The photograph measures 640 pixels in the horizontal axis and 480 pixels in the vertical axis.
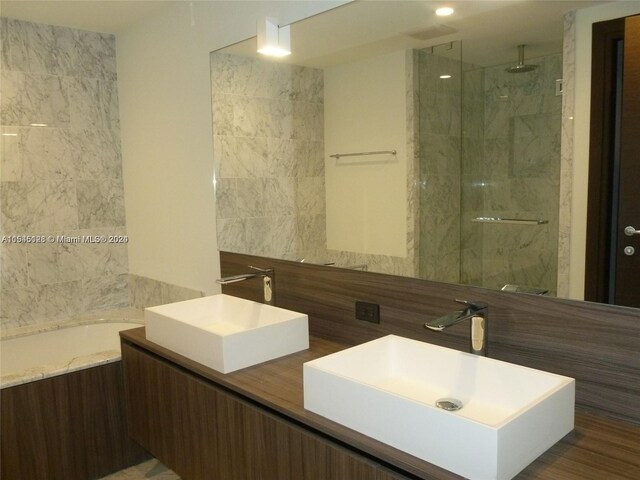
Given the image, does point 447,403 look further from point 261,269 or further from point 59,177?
point 59,177

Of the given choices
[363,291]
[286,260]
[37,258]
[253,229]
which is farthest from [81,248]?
[363,291]

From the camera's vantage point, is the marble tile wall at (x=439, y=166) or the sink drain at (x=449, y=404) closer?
the sink drain at (x=449, y=404)

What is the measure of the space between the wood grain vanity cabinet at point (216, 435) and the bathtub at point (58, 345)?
0.53 meters

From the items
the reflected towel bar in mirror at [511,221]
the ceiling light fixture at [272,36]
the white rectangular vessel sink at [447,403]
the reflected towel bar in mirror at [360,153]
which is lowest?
the white rectangular vessel sink at [447,403]

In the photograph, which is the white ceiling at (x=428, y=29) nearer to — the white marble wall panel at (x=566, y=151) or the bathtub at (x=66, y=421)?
the white marble wall panel at (x=566, y=151)

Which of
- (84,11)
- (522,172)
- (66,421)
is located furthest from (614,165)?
(84,11)

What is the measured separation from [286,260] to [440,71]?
101 cm

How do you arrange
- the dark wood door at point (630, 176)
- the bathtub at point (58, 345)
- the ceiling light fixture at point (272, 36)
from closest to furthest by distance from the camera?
the dark wood door at point (630, 176) < the ceiling light fixture at point (272, 36) < the bathtub at point (58, 345)

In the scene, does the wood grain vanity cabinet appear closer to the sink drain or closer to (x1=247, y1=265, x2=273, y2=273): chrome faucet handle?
the sink drain

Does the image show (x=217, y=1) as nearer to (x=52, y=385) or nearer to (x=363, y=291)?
(x=363, y=291)

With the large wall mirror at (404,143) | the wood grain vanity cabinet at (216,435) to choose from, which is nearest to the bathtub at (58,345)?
the wood grain vanity cabinet at (216,435)

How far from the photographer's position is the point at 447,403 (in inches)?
58.2

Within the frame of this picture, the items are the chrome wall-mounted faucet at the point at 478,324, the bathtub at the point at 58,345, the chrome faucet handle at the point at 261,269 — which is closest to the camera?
the chrome wall-mounted faucet at the point at 478,324

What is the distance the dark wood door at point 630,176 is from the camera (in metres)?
1.32
